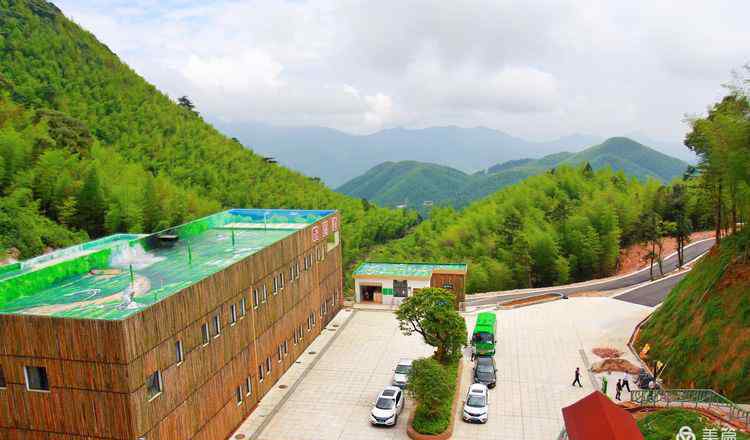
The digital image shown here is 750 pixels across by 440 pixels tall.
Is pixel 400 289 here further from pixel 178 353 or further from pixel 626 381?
pixel 178 353

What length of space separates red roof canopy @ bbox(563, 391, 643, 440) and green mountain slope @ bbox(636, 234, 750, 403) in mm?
6871

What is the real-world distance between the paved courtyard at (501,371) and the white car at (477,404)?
25cm

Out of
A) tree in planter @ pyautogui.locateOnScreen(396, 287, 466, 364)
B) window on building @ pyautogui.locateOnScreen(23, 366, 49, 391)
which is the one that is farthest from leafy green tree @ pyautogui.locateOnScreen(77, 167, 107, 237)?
tree in planter @ pyautogui.locateOnScreen(396, 287, 466, 364)

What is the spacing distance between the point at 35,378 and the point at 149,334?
8.48 ft

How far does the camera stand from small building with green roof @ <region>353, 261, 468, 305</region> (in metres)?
29.0

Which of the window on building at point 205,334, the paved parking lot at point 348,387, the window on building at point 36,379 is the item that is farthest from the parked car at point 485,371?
the window on building at point 36,379

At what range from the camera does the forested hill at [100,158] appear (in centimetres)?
2656

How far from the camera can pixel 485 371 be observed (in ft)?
63.5

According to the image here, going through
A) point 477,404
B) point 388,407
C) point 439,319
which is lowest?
point 477,404

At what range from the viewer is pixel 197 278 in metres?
14.6

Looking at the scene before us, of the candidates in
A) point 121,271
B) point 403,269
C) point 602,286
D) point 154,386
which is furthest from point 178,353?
point 602,286

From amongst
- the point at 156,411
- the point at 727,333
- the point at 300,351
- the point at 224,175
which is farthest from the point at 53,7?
the point at 727,333

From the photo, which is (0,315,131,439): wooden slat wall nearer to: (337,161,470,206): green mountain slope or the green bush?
the green bush

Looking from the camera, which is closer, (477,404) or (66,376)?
(66,376)
